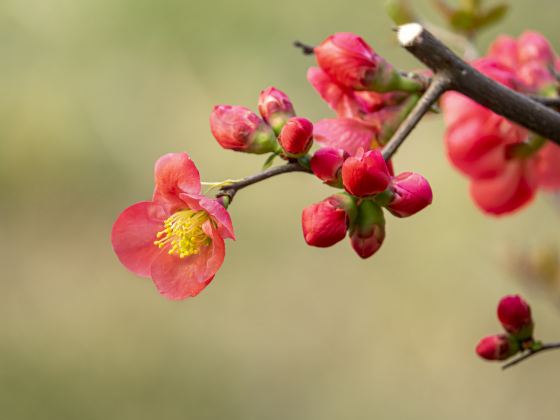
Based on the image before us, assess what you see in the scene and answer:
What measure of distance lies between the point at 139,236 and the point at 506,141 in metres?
0.32

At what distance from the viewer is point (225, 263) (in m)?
2.66

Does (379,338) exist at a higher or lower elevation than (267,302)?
lower

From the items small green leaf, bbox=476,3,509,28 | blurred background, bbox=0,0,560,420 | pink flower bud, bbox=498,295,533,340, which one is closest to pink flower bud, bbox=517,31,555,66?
small green leaf, bbox=476,3,509,28

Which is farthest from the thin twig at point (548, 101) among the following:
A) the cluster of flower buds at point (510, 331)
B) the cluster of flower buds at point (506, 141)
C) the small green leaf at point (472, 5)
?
the small green leaf at point (472, 5)

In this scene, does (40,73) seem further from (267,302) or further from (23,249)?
(267,302)

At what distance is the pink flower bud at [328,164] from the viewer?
48 cm

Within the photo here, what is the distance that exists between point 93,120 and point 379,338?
135 centimetres

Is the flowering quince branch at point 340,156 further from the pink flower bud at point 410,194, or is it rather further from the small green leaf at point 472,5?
the small green leaf at point 472,5

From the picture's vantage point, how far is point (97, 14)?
322cm

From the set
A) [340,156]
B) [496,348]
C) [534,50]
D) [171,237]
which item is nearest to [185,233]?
[171,237]

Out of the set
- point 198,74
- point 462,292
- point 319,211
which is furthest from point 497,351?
point 198,74

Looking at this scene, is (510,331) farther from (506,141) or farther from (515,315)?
(506,141)

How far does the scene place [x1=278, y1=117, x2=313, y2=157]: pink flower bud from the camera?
478 millimetres

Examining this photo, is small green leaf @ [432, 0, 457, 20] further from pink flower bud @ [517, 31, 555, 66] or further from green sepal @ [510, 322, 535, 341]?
green sepal @ [510, 322, 535, 341]
